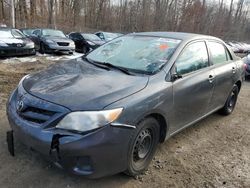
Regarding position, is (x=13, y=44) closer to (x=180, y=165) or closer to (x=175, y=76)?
(x=175, y=76)

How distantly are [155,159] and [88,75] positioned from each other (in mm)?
1347

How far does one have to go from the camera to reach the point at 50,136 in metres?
2.46

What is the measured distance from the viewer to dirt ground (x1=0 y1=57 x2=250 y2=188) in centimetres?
287

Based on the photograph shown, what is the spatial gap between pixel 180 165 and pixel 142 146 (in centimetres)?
67

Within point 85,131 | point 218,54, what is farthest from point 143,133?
point 218,54

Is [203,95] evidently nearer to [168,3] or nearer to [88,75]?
[88,75]

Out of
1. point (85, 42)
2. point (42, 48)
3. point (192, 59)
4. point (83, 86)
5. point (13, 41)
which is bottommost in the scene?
point (42, 48)

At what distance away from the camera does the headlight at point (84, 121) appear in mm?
2434

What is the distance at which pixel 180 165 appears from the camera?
338cm

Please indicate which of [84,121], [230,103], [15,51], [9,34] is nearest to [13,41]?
[15,51]

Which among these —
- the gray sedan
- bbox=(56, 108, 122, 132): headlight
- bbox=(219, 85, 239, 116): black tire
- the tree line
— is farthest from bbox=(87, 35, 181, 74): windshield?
the tree line

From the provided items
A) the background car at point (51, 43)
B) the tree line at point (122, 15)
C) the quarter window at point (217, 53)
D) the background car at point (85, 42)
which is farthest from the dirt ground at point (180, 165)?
the tree line at point (122, 15)

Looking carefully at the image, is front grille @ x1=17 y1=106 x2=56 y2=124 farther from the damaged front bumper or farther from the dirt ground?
the dirt ground

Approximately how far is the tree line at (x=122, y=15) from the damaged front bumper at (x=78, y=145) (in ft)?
104
